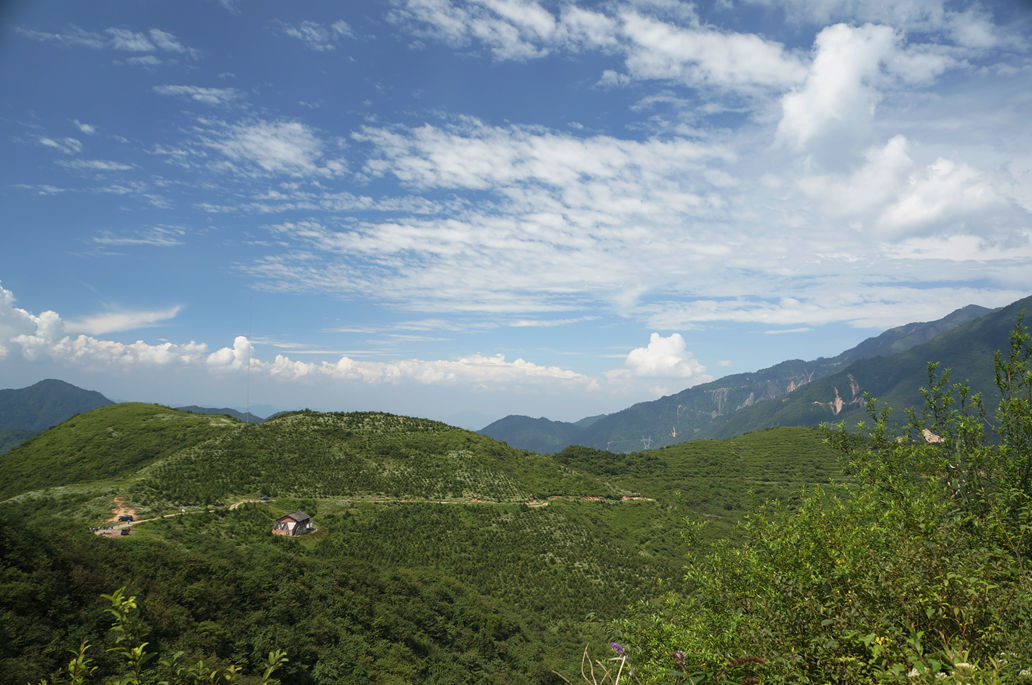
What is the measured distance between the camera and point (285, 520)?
210 feet

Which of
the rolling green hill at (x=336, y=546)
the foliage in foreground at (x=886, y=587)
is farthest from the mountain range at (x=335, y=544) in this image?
the foliage in foreground at (x=886, y=587)

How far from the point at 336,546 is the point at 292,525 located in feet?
23.6

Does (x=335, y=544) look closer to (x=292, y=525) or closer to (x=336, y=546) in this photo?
(x=336, y=546)

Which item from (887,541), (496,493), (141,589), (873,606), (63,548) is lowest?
(496,493)

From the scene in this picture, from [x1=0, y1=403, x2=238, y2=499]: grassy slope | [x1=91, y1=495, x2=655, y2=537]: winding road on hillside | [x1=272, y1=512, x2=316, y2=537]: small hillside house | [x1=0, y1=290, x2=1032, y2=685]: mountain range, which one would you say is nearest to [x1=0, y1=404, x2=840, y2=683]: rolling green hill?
[x1=0, y1=290, x2=1032, y2=685]: mountain range

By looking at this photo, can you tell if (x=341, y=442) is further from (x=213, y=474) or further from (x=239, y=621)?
(x=239, y=621)

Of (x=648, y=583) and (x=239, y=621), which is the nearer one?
(x=239, y=621)

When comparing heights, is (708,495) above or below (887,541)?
below

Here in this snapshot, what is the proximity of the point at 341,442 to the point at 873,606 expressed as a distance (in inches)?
4312

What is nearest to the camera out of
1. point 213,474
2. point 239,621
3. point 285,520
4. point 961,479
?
point 961,479

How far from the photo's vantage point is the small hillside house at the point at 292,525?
207 feet

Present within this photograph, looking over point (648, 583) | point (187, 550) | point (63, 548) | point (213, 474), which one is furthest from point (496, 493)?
point (63, 548)

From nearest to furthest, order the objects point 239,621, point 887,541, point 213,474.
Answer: point 887,541
point 239,621
point 213,474

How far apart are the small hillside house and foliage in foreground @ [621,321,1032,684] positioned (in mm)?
66083
